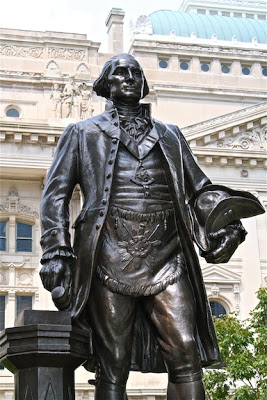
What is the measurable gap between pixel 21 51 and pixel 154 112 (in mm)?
8120

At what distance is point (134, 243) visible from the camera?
554 centimetres

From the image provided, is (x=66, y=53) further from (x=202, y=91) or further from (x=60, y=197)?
(x=60, y=197)

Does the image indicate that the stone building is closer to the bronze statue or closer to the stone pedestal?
the bronze statue

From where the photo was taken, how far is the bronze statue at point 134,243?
213 inches

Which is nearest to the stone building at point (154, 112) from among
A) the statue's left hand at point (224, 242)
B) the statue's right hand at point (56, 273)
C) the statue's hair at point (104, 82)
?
the statue's hair at point (104, 82)

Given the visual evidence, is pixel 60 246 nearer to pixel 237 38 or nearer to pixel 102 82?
pixel 102 82

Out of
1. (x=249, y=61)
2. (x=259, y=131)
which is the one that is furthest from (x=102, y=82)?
(x=249, y=61)

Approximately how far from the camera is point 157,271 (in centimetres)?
552

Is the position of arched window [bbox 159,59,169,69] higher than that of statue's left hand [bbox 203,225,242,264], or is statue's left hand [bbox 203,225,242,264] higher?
arched window [bbox 159,59,169,69]

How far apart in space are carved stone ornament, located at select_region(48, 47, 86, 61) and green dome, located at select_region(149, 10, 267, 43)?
10129mm

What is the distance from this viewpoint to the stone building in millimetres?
39281

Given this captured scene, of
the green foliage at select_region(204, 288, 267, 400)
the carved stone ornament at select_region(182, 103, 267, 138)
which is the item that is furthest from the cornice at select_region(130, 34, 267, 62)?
the green foliage at select_region(204, 288, 267, 400)

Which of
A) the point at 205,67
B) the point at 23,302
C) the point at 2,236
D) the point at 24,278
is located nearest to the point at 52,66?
the point at 205,67

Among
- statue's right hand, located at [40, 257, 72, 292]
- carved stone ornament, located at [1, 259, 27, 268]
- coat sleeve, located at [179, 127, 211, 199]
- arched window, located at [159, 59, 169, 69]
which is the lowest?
statue's right hand, located at [40, 257, 72, 292]
